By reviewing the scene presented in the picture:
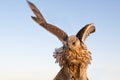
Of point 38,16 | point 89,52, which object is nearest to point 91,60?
point 89,52

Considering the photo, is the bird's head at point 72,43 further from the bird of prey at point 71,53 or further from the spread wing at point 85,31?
the spread wing at point 85,31

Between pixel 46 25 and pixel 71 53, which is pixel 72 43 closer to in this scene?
pixel 71 53

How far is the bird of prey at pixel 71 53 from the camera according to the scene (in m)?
13.6

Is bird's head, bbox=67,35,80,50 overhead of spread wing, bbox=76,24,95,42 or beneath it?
beneath

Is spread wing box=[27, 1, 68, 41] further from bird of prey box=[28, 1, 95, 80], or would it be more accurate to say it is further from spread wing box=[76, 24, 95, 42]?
spread wing box=[76, 24, 95, 42]

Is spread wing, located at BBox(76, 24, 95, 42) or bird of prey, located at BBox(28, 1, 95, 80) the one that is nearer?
bird of prey, located at BBox(28, 1, 95, 80)

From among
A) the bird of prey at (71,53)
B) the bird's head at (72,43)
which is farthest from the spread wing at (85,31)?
the bird's head at (72,43)

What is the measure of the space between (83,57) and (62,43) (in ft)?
1.30

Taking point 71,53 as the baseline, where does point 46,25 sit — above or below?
above

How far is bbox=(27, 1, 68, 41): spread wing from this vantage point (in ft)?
45.0

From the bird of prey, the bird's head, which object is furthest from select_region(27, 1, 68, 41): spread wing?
the bird's head

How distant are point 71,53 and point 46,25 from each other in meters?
0.63

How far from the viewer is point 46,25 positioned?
13.8 metres

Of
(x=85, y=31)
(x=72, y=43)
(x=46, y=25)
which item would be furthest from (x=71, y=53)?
(x=46, y=25)
